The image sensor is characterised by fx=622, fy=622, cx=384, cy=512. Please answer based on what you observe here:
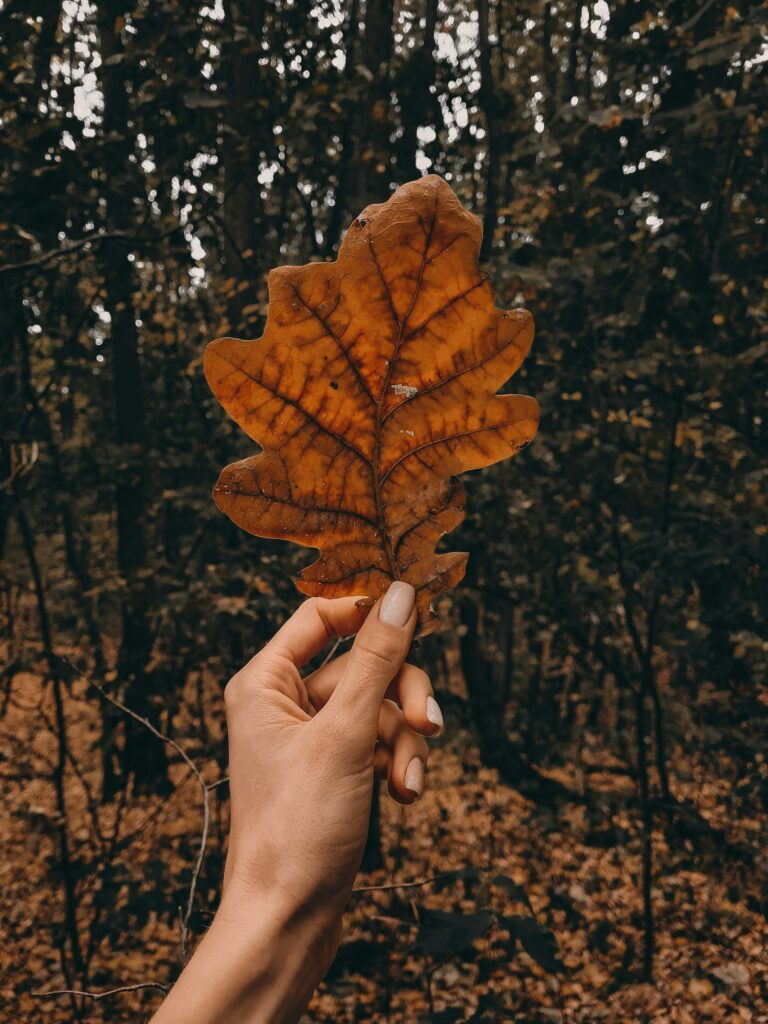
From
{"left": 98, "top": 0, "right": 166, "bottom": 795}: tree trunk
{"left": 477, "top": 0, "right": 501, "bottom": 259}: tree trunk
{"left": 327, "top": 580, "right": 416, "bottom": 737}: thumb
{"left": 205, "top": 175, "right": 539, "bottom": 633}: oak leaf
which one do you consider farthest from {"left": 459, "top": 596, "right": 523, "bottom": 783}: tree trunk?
{"left": 205, "top": 175, "right": 539, "bottom": 633}: oak leaf

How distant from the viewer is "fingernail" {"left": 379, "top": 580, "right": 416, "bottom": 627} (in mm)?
983

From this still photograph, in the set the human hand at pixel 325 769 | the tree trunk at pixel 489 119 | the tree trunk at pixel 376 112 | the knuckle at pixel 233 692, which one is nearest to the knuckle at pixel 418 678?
the human hand at pixel 325 769

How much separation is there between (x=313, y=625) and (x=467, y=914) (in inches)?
94.7

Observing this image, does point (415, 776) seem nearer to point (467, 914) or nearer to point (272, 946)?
point (272, 946)

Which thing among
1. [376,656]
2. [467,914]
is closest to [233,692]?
[376,656]

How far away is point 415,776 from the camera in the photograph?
3.61 ft

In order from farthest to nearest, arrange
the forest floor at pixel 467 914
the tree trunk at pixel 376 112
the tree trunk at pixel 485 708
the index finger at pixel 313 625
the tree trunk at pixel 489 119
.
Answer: the tree trunk at pixel 485 708
the tree trunk at pixel 489 119
the tree trunk at pixel 376 112
the forest floor at pixel 467 914
the index finger at pixel 313 625

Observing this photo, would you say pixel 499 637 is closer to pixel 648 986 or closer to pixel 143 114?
pixel 648 986

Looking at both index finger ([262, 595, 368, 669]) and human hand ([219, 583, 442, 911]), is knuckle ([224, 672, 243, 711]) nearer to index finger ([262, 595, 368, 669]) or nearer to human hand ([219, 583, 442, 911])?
human hand ([219, 583, 442, 911])

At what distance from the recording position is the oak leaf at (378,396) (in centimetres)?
82

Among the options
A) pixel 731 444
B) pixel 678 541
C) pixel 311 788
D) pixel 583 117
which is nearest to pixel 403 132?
pixel 583 117

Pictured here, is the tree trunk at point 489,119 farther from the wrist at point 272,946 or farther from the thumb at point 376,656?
the wrist at point 272,946

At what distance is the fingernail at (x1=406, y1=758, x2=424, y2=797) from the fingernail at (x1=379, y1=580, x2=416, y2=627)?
1.02ft

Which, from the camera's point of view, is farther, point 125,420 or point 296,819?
point 125,420
